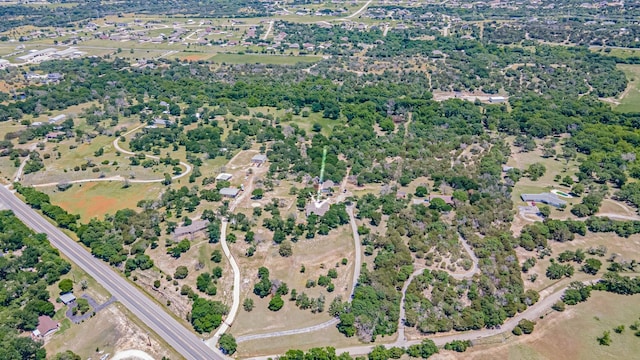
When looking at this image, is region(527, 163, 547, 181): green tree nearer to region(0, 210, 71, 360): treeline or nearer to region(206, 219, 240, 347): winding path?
region(206, 219, 240, 347): winding path

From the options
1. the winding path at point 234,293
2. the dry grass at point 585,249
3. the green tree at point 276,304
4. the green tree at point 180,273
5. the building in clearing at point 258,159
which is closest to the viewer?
the winding path at point 234,293

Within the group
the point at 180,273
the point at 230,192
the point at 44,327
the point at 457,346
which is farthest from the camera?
the point at 230,192

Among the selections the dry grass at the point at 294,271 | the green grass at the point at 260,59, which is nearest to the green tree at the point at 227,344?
the dry grass at the point at 294,271

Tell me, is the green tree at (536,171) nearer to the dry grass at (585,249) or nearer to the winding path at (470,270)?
the dry grass at (585,249)

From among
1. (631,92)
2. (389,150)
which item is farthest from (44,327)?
(631,92)

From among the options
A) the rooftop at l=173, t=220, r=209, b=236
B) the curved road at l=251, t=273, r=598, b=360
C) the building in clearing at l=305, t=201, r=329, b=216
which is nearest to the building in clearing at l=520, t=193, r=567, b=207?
the curved road at l=251, t=273, r=598, b=360

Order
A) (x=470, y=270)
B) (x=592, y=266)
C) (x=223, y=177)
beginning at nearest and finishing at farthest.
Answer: (x=592, y=266) → (x=470, y=270) → (x=223, y=177)

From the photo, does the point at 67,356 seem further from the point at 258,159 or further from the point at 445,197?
the point at 445,197
